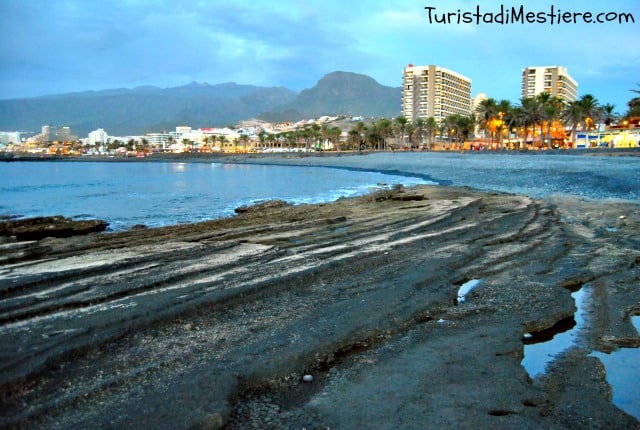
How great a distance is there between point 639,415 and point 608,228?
10229 millimetres

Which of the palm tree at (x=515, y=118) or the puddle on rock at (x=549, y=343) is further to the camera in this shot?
the palm tree at (x=515, y=118)

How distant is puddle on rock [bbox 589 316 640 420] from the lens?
375 centimetres

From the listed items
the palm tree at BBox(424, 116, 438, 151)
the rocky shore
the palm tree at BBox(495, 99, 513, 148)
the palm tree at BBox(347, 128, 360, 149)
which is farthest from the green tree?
the rocky shore

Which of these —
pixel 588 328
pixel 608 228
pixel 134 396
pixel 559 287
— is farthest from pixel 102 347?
pixel 608 228

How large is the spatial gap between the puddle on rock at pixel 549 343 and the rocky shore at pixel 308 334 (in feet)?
0.35

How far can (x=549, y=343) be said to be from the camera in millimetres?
4953

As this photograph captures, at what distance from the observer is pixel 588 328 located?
17.4ft

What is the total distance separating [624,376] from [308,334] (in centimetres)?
284

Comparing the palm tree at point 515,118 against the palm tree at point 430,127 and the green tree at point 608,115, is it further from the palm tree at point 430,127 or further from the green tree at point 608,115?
the palm tree at point 430,127

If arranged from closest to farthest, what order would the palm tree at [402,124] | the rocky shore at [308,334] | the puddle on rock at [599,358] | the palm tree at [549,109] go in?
1. the rocky shore at [308,334]
2. the puddle on rock at [599,358]
3. the palm tree at [549,109]
4. the palm tree at [402,124]

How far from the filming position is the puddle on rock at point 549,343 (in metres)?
4.40

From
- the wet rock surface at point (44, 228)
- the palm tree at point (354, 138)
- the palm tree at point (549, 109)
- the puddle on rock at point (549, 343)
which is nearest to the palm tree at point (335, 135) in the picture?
the palm tree at point (354, 138)

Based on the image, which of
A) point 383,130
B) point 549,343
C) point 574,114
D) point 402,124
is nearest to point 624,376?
point 549,343

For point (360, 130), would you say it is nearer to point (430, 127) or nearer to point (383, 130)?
point (383, 130)
